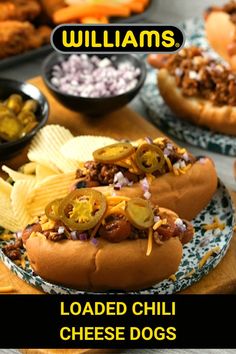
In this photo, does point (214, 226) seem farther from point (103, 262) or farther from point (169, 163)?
point (103, 262)

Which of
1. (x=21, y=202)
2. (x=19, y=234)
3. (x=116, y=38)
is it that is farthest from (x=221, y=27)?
(x=19, y=234)

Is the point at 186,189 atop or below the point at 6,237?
atop

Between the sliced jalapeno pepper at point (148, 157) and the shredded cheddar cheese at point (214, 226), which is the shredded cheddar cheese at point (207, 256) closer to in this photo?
the shredded cheddar cheese at point (214, 226)

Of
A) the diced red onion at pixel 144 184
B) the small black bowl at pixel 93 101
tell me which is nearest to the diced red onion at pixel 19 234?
the diced red onion at pixel 144 184

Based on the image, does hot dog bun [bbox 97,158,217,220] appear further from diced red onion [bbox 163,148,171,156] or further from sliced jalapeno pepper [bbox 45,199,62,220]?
sliced jalapeno pepper [bbox 45,199,62,220]

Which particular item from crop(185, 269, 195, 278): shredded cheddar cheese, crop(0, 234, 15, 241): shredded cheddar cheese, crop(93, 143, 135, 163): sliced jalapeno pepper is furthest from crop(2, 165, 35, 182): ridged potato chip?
crop(185, 269, 195, 278): shredded cheddar cheese

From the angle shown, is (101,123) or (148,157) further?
(101,123)
